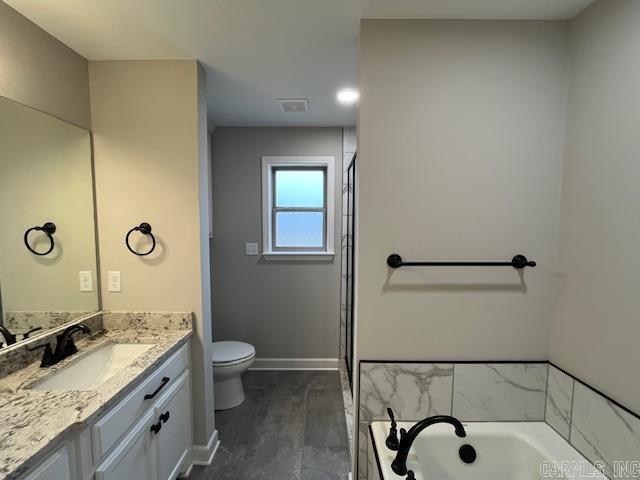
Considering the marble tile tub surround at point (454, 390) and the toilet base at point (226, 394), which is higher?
the marble tile tub surround at point (454, 390)

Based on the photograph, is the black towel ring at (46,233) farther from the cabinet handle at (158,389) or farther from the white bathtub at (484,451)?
the white bathtub at (484,451)

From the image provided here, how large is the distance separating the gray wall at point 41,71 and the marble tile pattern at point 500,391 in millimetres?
2392

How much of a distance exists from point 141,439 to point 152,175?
1335 mm

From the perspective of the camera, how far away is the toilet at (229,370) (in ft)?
7.31

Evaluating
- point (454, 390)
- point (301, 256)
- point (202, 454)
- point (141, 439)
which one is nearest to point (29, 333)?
point (141, 439)

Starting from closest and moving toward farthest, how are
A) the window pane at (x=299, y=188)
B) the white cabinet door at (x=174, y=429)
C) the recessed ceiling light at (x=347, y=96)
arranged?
the white cabinet door at (x=174, y=429)
the recessed ceiling light at (x=347, y=96)
the window pane at (x=299, y=188)

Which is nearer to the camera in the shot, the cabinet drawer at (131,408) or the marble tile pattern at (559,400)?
Answer: the cabinet drawer at (131,408)

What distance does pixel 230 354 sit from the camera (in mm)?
2322

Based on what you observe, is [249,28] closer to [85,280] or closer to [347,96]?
[347,96]

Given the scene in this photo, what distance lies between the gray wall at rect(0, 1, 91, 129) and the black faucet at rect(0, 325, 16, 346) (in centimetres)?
102

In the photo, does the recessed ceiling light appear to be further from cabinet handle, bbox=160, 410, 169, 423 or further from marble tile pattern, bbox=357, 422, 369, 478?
cabinet handle, bbox=160, 410, 169, 423

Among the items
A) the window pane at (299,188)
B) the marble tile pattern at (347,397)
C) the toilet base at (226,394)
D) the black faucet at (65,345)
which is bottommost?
the marble tile pattern at (347,397)

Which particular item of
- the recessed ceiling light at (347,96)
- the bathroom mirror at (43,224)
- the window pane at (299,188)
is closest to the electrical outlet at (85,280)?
the bathroom mirror at (43,224)

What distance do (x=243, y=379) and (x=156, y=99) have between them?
2.45 metres
